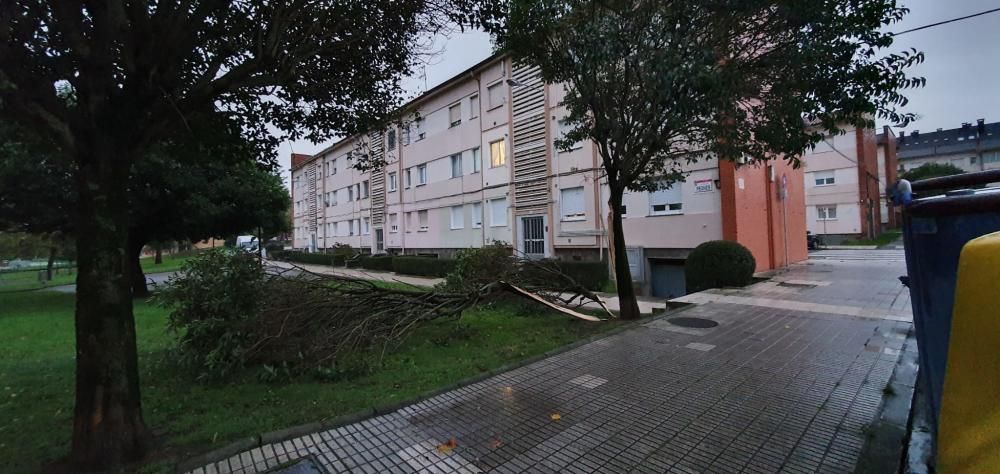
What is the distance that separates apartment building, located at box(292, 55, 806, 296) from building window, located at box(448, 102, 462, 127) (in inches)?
2.0

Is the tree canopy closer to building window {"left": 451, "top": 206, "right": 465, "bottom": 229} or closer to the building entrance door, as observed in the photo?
the building entrance door

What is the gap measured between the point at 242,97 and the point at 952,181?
6.96 meters

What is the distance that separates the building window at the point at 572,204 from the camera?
16531 millimetres

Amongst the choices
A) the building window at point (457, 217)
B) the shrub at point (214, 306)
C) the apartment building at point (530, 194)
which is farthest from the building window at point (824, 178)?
the shrub at point (214, 306)

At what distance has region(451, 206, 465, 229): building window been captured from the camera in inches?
869

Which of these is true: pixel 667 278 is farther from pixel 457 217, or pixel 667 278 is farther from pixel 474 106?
pixel 474 106

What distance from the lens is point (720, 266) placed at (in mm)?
11031

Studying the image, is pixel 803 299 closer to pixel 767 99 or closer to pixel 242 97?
pixel 767 99

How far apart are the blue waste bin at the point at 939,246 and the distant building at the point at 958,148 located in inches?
2452

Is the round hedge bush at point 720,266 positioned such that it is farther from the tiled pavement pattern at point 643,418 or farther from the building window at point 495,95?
the building window at point 495,95

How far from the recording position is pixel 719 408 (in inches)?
152

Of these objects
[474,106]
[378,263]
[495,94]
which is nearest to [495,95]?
[495,94]

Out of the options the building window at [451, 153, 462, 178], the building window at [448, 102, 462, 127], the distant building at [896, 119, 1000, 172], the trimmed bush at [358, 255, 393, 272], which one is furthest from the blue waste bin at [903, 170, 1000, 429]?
the distant building at [896, 119, 1000, 172]

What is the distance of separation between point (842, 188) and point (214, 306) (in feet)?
123
